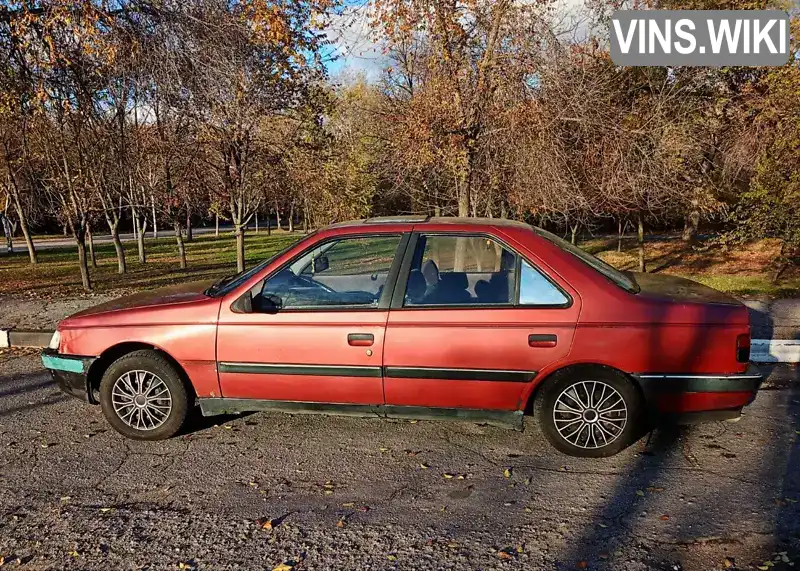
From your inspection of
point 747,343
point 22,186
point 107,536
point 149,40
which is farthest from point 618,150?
point 22,186

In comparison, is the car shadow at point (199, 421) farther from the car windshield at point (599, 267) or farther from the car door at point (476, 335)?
the car windshield at point (599, 267)

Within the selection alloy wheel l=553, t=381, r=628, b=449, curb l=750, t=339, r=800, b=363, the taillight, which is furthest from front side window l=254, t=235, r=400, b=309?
curb l=750, t=339, r=800, b=363

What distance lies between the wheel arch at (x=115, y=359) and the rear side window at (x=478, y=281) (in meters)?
1.77

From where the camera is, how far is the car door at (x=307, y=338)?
380 centimetres

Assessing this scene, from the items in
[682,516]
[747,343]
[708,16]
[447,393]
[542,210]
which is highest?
[708,16]

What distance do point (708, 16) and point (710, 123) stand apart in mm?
2768

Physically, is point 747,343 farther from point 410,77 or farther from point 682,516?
point 410,77

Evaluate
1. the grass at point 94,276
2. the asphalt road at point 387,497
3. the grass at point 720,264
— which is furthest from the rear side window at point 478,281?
the grass at point 720,264

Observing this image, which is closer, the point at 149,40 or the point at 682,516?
the point at 682,516

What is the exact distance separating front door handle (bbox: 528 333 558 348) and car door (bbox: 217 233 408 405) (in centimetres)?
99

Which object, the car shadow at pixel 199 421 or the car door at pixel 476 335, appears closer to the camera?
the car door at pixel 476 335

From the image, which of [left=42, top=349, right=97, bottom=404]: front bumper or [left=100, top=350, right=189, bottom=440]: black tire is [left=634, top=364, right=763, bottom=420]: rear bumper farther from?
[left=42, top=349, right=97, bottom=404]: front bumper

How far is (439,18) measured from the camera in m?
9.08

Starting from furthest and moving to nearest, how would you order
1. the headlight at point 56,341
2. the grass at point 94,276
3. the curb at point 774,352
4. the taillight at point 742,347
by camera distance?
the grass at point 94,276 → the curb at point 774,352 → the headlight at point 56,341 → the taillight at point 742,347
